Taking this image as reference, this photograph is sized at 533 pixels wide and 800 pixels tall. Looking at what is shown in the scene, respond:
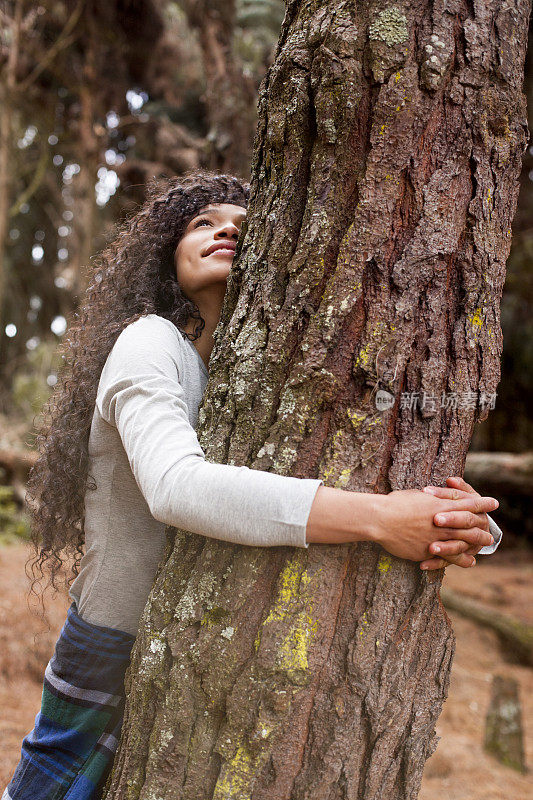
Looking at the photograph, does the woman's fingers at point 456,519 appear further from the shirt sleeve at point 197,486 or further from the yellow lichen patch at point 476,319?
the yellow lichen patch at point 476,319

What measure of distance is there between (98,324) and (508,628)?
5.63 m

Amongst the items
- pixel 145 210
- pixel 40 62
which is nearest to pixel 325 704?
pixel 145 210

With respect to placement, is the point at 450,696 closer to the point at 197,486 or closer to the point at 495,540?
the point at 495,540

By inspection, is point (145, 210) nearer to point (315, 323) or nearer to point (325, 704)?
point (315, 323)

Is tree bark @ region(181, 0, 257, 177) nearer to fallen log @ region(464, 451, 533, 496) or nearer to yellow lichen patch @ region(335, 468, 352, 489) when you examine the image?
yellow lichen patch @ region(335, 468, 352, 489)

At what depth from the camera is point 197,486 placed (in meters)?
1.19

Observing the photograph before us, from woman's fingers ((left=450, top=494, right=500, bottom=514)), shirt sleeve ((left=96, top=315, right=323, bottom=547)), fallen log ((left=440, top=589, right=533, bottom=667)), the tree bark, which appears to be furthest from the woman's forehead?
fallen log ((left=440, top=589, right=533, bottom=667))

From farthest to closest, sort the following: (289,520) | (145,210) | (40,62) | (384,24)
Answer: (40,62)
(145,210)
(384,24)
(289,520)

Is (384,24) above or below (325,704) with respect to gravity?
above

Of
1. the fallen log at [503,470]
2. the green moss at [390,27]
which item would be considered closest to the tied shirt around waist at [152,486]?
the green moss at [390,27]

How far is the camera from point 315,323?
4.32 feet

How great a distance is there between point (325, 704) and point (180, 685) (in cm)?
30

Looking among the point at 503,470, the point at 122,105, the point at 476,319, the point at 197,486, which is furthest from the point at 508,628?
the point at 122,105

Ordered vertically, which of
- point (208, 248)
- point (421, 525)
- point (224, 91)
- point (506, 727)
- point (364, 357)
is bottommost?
point (506, 727)
